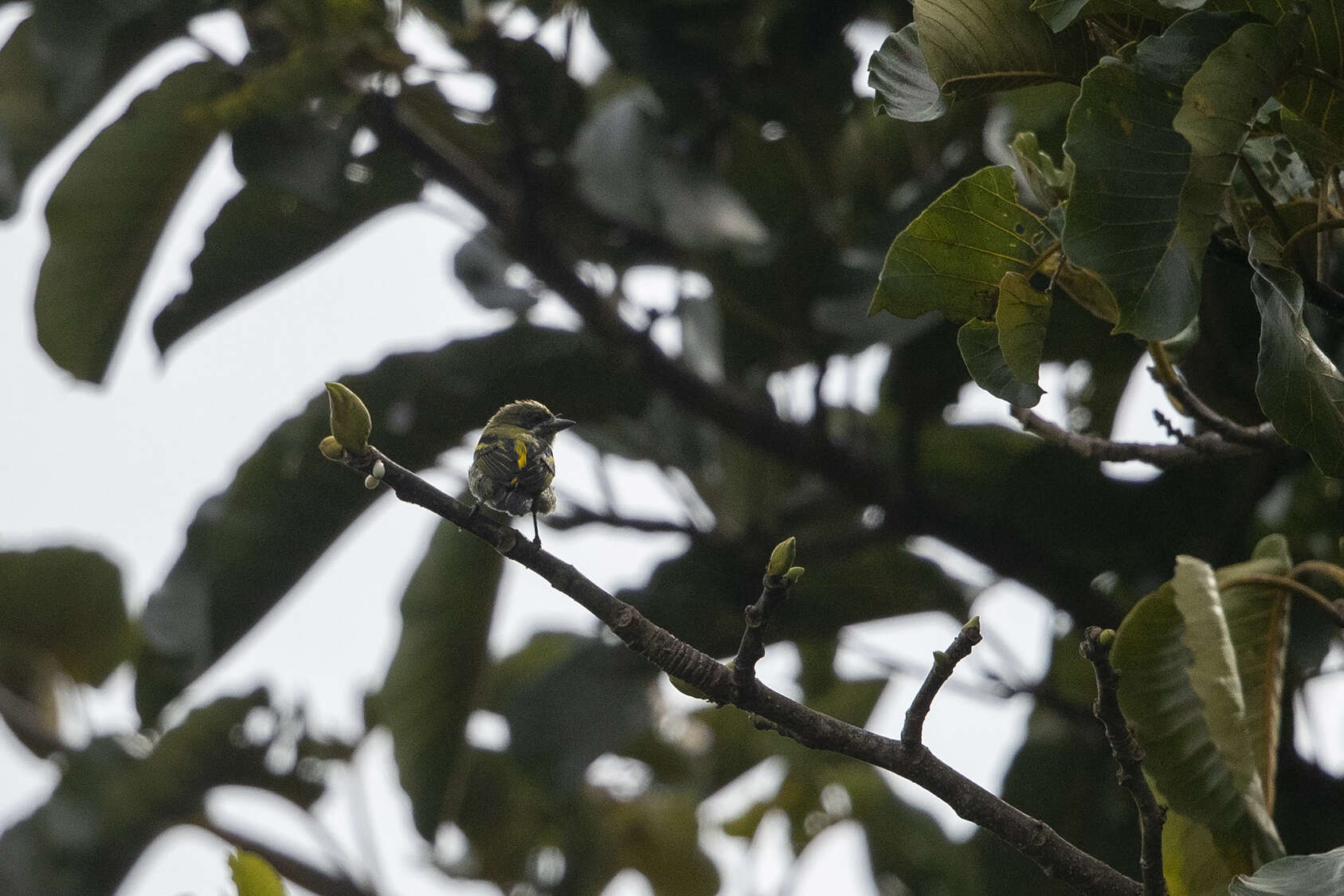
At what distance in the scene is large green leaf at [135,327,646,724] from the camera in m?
3.15

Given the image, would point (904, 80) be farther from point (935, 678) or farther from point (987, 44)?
point (935, 678)

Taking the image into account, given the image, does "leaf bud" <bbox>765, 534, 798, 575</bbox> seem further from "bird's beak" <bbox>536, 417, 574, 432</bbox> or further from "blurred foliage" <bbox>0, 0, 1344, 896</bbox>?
"blurred foliage" <bbox>0, 0, 1344, 896</bbox>

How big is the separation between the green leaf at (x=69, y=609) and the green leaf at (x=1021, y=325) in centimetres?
375

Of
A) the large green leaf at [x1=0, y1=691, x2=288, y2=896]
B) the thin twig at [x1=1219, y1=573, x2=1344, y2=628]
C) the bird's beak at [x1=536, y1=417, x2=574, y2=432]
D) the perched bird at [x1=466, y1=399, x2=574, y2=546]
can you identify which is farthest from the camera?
the large green leaf at [x1=0, y1=691, x2=288, y2=896]

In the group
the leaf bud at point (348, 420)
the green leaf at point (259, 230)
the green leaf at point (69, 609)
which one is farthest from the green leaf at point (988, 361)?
the green leaf at point (69, 609)

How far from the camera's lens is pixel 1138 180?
1.45 metres

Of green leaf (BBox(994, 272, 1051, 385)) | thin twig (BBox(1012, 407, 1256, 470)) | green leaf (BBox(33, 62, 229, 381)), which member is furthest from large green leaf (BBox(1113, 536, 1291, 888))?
green leaf (BBox(33, 62, 229, 381))

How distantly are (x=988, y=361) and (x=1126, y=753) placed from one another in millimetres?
475

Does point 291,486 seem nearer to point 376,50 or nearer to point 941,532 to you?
point 376,50

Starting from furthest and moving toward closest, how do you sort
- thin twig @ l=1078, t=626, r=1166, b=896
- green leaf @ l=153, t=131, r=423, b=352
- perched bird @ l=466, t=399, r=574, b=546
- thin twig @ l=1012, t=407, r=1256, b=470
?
1. green leaf @ l=153, t=131, r=423, b=352
2. thin twig @ l=1012, t=407, r=1256, b=470
3. perched bird @ l=466, t=399, r=574, b=546
4. thin twig @ l=1078, t=626, r=1166, b=896

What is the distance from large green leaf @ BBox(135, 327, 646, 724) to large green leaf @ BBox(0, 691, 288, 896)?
0.59m

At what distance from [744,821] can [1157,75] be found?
11.1 ft

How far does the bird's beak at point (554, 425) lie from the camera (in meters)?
1.66

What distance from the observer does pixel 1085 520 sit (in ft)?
11.3
